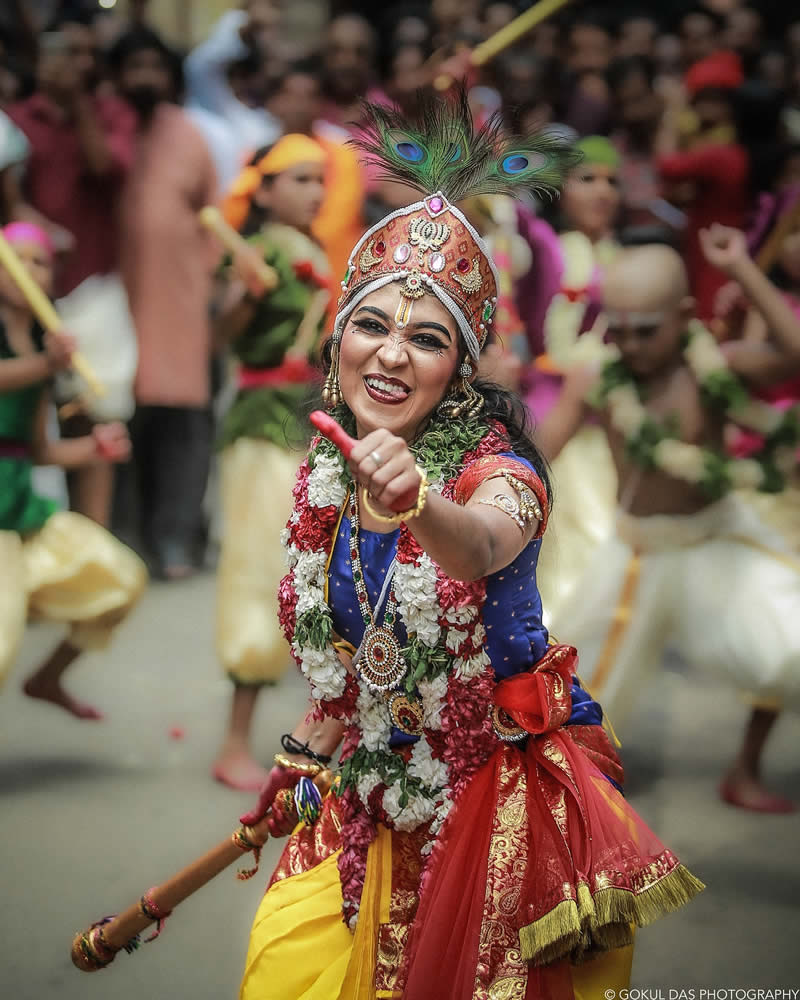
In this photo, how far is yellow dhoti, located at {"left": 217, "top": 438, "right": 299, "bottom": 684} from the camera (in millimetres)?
4520

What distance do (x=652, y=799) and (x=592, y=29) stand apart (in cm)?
636

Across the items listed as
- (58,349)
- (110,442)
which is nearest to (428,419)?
(110,442)

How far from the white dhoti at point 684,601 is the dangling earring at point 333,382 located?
2.07 meters

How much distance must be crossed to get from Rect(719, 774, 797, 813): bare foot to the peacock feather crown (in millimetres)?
2666

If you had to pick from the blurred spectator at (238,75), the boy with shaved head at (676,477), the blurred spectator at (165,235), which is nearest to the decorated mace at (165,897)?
the boy with shaved head at (676,477)

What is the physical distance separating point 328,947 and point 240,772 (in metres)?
2.16

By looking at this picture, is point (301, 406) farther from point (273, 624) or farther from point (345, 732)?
point (273, 624)

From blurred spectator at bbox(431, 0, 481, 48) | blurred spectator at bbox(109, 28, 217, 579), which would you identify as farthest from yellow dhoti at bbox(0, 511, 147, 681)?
blurred spectator at bbox(431, 0, 481, 48)

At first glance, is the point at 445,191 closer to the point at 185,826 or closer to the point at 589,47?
the point at 185,826

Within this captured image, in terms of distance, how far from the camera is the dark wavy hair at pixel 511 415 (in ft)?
8.05

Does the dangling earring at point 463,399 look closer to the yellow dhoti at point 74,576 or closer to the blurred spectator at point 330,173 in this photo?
the yellow dhoti at point 74,576

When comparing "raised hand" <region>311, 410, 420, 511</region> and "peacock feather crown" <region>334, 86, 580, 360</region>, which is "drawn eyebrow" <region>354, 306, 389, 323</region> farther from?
"raised hand" <region>311, 410, 420, 511</region>

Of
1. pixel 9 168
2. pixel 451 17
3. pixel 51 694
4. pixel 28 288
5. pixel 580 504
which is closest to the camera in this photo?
pixel 28 288

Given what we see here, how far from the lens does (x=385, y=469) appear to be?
185 cm
